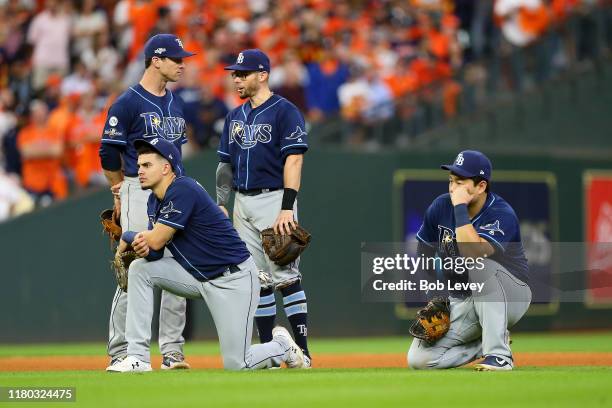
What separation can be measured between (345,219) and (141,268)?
6.89 meters

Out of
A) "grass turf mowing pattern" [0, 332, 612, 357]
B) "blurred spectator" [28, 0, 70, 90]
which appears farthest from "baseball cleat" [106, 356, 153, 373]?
"blurred spectator" [28, 0, 70, 90]

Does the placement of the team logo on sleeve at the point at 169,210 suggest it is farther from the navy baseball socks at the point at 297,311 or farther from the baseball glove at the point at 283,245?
the navy baseball socks at the point at 297,311

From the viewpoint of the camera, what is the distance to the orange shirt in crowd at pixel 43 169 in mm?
15188

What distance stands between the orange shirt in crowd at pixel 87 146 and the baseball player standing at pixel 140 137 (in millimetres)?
5774

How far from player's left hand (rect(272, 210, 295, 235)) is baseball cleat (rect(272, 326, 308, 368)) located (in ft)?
2.41

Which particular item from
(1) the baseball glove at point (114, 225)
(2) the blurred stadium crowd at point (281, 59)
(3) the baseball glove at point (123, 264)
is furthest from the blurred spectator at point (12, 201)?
(3) the baseball glove at point (123, 264)

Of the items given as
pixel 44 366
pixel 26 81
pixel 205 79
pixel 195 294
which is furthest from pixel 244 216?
pixel 26 81

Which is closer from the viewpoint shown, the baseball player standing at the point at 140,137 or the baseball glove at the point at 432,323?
the baseball glove at the point at 432,323

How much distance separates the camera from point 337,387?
7.13 metres

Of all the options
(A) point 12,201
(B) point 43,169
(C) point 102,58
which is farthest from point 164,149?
(C) point 102,58

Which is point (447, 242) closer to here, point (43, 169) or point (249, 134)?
point (249, 134)

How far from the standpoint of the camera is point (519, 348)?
12.7m

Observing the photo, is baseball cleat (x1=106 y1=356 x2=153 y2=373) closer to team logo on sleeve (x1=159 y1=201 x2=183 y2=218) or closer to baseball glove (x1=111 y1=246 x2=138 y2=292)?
baseball glove (x1=111 y1=246 x2=138 y2=292)

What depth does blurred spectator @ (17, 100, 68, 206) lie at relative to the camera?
15164 millimetres
